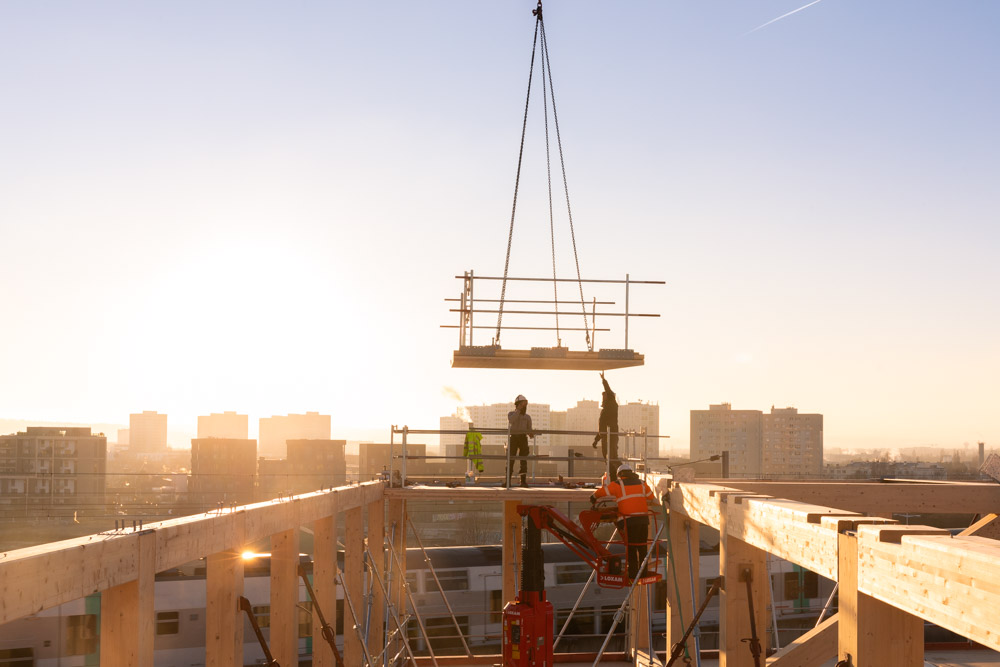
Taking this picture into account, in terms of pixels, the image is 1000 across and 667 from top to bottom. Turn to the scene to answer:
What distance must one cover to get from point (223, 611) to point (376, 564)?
283 inches

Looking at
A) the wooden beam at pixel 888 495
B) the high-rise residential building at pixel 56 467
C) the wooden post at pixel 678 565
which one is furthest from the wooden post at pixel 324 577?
the high-rise residential building at pixel 56 467

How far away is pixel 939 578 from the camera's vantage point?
181 inches

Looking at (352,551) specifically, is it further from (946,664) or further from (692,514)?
(946,664)

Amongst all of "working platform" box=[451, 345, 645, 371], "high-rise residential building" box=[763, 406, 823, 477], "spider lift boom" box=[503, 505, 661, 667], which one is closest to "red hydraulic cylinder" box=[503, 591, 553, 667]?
"spider lift boom" box=[503, 505, 661, 667]

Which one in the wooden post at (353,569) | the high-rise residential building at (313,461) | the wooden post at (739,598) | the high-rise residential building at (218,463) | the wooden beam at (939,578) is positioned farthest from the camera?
the high-rise residential building at (313,461)

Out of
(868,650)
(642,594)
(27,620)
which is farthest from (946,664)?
(27,620)

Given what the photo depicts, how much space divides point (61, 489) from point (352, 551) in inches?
4174

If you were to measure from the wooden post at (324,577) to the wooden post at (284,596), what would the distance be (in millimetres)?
1090

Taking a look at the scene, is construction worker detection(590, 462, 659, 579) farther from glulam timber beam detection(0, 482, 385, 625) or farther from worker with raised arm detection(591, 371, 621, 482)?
glulam timber beam detection(0, 482, 385, 625)

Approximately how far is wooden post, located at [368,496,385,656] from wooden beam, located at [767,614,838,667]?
23.2 ft

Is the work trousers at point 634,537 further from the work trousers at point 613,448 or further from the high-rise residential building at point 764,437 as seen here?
the high-rise residential building at point 764,437

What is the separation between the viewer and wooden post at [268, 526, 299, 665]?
30.9 feet

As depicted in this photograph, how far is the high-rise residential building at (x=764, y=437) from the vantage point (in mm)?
178375

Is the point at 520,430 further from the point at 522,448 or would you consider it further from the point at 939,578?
the point at 939,578
